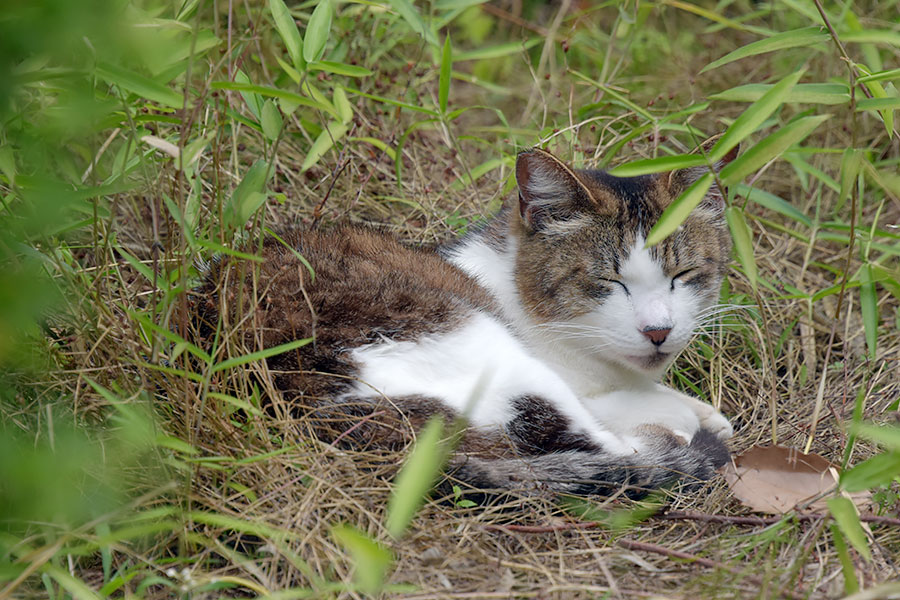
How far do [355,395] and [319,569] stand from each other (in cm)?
41

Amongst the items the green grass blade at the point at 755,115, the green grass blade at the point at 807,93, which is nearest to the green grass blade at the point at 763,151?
the green grass blade at the point at 755,115

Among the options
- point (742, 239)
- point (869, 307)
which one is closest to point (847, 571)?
point (742, 239)

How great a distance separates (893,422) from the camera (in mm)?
2244

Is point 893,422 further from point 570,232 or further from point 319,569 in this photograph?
point 319,569

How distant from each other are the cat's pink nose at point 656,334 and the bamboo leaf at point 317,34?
108cm

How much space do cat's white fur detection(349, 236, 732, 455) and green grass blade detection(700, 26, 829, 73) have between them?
20.7 inches

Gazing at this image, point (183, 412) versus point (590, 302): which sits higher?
point (590, 302)

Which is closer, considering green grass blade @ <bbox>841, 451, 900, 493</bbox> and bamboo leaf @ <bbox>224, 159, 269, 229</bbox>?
green grass blade @ <bbox>841, 451, 900, 493</bbox>

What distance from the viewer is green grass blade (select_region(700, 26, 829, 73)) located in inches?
77.3

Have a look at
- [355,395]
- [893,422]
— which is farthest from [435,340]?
[893,422]

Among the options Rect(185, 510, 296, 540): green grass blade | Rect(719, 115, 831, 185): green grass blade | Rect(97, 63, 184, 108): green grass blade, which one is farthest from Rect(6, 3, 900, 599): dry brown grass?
Rect(719, 115, 831, 185): green grass blade

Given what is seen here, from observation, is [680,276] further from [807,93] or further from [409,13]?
[409,13]

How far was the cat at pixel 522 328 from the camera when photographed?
74.1 inches

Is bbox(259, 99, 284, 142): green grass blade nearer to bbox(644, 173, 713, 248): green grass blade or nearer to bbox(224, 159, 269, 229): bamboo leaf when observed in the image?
bbox(224, 159, 269, 229): bamboo leaf
